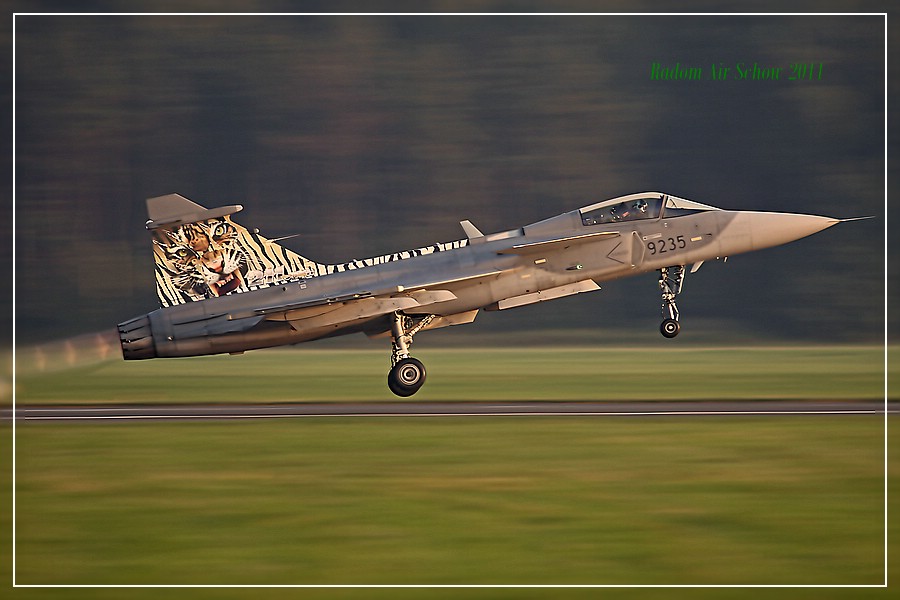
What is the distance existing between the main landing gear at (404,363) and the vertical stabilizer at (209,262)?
7.52 ft

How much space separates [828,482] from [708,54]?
41.2 metres

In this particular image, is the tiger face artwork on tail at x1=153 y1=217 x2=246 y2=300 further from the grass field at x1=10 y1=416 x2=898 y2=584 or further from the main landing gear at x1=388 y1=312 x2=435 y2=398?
the main landing gear at x1=388 y1=312 x2=435 y2=398

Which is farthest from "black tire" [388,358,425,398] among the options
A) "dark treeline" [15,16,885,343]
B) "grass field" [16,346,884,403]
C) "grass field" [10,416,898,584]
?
"dark treeline" [15,16,885,343]

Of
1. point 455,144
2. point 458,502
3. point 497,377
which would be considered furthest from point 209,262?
point 455,144

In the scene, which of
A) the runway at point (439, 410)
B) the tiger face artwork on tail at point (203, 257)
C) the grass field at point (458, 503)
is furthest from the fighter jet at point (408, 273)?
the grass field at point (458, 503)

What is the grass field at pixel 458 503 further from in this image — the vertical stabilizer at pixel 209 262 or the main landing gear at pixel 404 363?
the vertical stabilizer at pixel 209 262

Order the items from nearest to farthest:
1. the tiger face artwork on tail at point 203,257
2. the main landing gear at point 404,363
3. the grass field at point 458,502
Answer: the grass field at point 458,502
the tiger face artwork on tail at point 203,257
the main landing gear at point 404,363

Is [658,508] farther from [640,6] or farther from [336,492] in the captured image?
[640,6]

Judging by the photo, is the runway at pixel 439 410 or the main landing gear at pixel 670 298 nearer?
the main landing gear at pixel 670 298

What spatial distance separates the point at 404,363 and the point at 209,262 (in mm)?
4295

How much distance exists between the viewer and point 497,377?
31500 mm

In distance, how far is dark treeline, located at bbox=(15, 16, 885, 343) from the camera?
166 ft

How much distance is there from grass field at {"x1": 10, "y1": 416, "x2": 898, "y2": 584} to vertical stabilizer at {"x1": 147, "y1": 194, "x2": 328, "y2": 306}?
285cm

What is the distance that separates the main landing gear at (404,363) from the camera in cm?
2230
